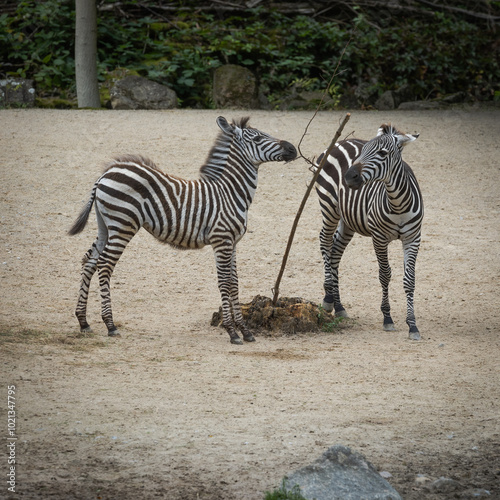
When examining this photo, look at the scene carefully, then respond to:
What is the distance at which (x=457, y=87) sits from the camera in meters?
19.6

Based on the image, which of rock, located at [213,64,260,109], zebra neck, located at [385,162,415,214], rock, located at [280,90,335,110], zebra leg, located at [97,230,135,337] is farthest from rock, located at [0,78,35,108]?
zebra neck, located at [385,162,415,214]

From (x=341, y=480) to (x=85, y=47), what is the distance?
14.4m

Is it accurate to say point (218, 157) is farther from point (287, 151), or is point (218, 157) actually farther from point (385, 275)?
point (385, 275)

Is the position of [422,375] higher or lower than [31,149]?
lower

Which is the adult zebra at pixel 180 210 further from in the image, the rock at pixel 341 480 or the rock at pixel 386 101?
the rock at pixel 386 101

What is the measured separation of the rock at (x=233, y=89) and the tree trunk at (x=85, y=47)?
3.00 meters

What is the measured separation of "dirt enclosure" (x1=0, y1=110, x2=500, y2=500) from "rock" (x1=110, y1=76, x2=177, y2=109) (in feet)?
9.34

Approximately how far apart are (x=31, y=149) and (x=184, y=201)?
7744mm

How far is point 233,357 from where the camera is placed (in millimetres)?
6762

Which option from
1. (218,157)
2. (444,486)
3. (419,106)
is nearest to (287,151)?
(218,157)

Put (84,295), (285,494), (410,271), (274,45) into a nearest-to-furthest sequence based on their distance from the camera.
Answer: (285,494) < (84,295) < (410,271) < (274,45)

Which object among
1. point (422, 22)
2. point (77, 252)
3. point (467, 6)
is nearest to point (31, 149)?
point (77, 252)

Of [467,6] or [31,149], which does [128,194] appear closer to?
[31,149]

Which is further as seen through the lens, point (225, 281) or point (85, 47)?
point (85, 47)
